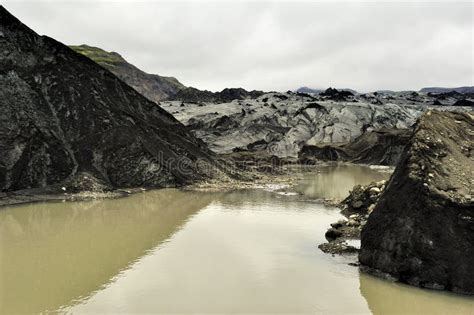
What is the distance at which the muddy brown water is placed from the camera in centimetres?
1046

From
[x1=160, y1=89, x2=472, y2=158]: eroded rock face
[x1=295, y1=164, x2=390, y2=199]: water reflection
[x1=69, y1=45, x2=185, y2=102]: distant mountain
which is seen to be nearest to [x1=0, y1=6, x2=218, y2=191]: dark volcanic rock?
[x1=295, y1=164, x2=390, y2=199]: water reflection

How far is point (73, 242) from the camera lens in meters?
16.0

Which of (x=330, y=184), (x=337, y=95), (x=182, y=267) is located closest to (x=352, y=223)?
(x=182, y=267)

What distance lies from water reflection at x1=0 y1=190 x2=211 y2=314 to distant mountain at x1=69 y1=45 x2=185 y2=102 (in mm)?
128133

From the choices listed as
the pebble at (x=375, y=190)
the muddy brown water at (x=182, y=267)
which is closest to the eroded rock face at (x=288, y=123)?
the pebble at (x=375, y=190)

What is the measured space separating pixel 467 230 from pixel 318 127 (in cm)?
6970

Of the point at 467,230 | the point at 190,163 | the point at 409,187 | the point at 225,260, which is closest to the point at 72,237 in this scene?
the point at 225,260

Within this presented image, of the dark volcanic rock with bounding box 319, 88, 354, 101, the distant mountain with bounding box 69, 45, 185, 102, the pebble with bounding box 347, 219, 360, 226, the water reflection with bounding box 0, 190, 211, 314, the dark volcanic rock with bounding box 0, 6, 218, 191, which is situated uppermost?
the distant mountain with bounding box 69, 45, 185, 102

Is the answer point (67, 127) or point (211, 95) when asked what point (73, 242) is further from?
point (211, 95)

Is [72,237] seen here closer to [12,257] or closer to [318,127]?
[12,257]

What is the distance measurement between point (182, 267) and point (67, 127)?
19.7 m

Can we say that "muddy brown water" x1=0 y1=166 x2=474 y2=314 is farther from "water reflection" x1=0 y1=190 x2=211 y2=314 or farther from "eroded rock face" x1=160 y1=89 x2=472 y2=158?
"eroded rock face" x1=160 y1=89 x2=472 y2=158

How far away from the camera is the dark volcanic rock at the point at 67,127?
2617cm

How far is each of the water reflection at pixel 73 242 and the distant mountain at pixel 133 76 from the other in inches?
5045
